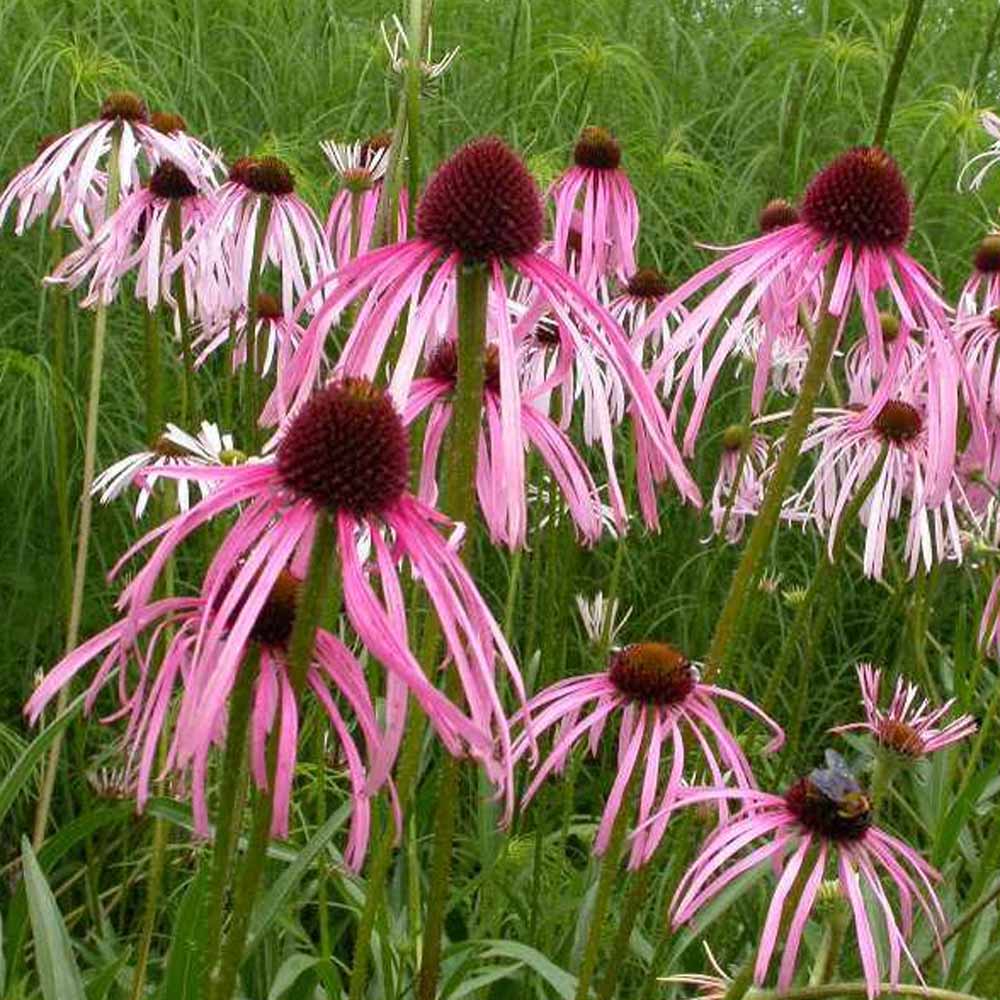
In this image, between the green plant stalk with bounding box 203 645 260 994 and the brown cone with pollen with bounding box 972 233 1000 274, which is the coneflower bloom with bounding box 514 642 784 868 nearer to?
the green plant stalk with bounding box 203 645 260 994

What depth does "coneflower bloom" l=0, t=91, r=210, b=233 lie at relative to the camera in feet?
5.70

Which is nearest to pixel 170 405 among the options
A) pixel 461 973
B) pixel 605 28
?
pixel 461 973

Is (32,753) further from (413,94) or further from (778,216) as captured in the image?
(778,216)

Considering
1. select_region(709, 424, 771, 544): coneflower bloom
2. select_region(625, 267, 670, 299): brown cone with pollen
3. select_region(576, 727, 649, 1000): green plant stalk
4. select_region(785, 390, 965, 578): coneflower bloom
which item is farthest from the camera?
select_region(709, 424, 771, 544): coneflower bloom

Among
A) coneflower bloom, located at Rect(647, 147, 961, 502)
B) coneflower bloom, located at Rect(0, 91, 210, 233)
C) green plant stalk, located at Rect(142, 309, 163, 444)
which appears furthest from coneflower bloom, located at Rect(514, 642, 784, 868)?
coneflower bloom, located at Rect(0, 91, 210, 233)

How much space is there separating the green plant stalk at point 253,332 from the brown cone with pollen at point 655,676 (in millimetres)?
522

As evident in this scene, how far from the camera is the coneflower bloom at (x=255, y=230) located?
1.76 m

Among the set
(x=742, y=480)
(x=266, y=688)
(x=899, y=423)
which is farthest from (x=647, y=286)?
(x=266, y=688)

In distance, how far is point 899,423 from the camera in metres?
1.87

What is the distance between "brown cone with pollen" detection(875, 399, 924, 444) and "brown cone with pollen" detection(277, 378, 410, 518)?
1.15 m

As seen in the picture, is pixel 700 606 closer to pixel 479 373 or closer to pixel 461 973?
pixel 461 973

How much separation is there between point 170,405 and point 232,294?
92cm

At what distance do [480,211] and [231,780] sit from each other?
329 millimetres

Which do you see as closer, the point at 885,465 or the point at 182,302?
the point at 182,302
